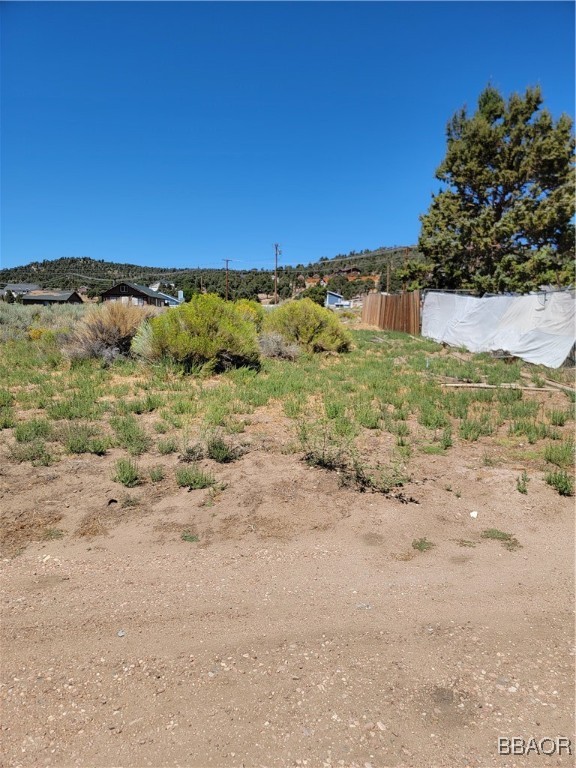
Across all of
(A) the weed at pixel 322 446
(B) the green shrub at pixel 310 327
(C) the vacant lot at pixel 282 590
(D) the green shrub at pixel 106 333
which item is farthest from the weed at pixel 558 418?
(D) the green shrub at pixel 106 333

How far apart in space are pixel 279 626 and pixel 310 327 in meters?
11.8

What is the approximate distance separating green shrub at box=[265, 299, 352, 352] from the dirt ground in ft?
32.3

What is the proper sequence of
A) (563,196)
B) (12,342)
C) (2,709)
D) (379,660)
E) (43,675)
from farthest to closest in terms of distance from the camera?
(563,196), (12,342), (379,660), (43,675), (2,709)

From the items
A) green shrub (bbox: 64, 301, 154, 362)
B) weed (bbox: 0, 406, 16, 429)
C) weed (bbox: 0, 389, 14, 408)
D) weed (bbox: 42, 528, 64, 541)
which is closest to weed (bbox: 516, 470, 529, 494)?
weed (bbox: 42, 528, 64, 541)

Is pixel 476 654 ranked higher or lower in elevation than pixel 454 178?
lower

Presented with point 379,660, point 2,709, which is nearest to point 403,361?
point 379,660

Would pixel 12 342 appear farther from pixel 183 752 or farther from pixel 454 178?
pixel 454 178

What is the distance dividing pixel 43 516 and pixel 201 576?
157 cm

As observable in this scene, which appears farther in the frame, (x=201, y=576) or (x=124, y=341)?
(x=124, y=341)

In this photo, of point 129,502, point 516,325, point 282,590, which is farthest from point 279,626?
point 516,325

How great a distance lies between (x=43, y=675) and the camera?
1.95 m

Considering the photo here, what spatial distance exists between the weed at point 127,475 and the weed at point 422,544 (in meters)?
2.51

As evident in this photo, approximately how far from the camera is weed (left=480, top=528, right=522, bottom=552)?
3.24 meters

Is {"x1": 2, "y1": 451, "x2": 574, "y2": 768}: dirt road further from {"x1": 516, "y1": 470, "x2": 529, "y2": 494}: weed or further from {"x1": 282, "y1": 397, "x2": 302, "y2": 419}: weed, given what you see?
{"x1": 282, "y1": 397, "x2": 302, "y2": 419}: weed
